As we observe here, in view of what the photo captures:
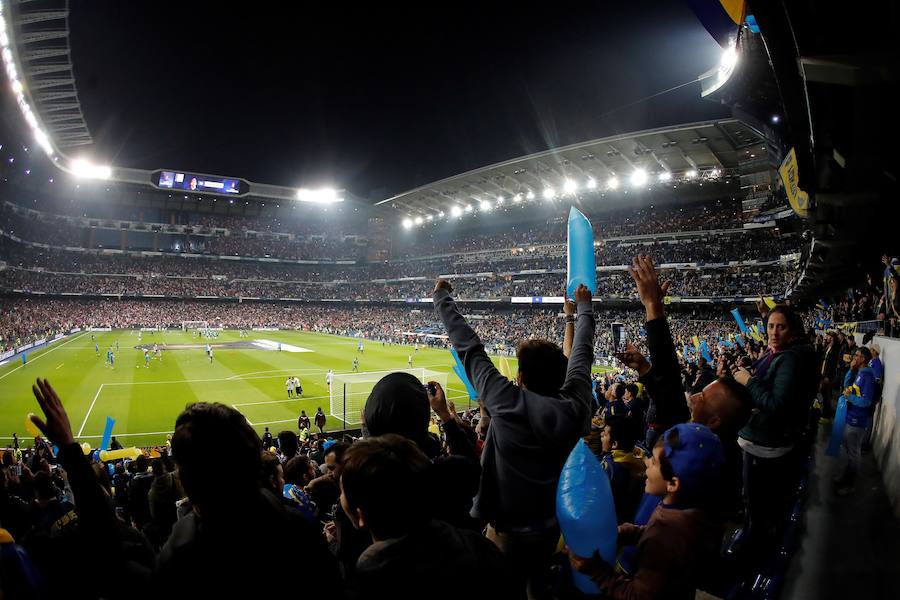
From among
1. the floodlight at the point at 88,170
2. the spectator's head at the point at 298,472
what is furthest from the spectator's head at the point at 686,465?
the floodlight at the point at 88,170

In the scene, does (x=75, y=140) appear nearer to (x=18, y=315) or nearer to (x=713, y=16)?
(x=18, y=315)

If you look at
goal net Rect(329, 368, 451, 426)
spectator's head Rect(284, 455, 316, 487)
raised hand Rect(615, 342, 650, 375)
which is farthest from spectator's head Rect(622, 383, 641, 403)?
goal net Rect(329, 368, 451, 426)

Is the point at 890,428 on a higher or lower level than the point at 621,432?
lower

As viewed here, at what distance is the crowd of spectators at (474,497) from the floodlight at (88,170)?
3046 inches

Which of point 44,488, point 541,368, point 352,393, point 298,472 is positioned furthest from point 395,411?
point 352,393

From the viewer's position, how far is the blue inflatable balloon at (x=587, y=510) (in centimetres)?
187

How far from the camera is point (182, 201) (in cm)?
7894

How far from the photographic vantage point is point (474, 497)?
2.71 meters

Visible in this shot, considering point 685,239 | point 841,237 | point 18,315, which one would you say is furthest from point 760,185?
point 18,315

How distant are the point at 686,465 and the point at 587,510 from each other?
0.51 m

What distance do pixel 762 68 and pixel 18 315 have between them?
65.6 m

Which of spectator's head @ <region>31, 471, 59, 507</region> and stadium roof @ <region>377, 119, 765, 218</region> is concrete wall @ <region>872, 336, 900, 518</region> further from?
stadium roof @ <region>377, 119, 765, 218</region>

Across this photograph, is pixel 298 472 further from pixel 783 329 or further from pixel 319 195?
pixel 319 195

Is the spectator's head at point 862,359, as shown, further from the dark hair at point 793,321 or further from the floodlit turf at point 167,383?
the floodlit turf at point 167,383
